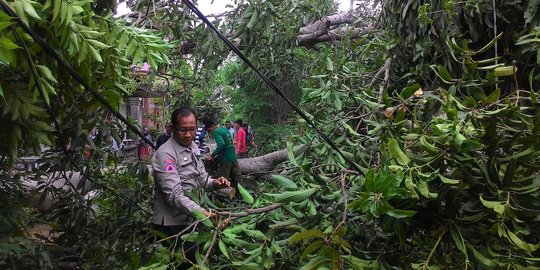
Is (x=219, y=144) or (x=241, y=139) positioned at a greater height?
(x=219, y=144)

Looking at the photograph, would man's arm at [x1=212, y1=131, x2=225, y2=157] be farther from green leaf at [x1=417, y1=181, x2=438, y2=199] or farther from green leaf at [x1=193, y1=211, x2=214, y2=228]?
green leaf at [x1=417, y1=181, x2=438, y2=199]

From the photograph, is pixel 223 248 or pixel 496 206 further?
pixel 223 248

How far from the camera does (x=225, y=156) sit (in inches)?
243

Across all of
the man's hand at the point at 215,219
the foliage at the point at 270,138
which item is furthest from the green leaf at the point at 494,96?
the foliage at the point at 270,138

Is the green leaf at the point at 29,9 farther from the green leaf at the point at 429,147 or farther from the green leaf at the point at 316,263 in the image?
the green leaf at the point at 429,147

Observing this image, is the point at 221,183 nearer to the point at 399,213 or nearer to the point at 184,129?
the point at 184,129

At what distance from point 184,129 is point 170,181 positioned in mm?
339

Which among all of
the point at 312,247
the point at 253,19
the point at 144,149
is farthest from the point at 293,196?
the point at 144,149

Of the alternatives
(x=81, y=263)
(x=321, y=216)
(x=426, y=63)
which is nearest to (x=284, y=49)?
(x=426, y=63)

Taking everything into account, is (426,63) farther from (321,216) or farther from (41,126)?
(41,126)

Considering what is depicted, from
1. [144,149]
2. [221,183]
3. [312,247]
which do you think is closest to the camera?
[312,247]

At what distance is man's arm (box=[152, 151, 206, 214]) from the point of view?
2668mm

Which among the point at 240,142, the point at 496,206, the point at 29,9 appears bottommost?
the point at 240,142

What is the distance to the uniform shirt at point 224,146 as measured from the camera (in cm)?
614
